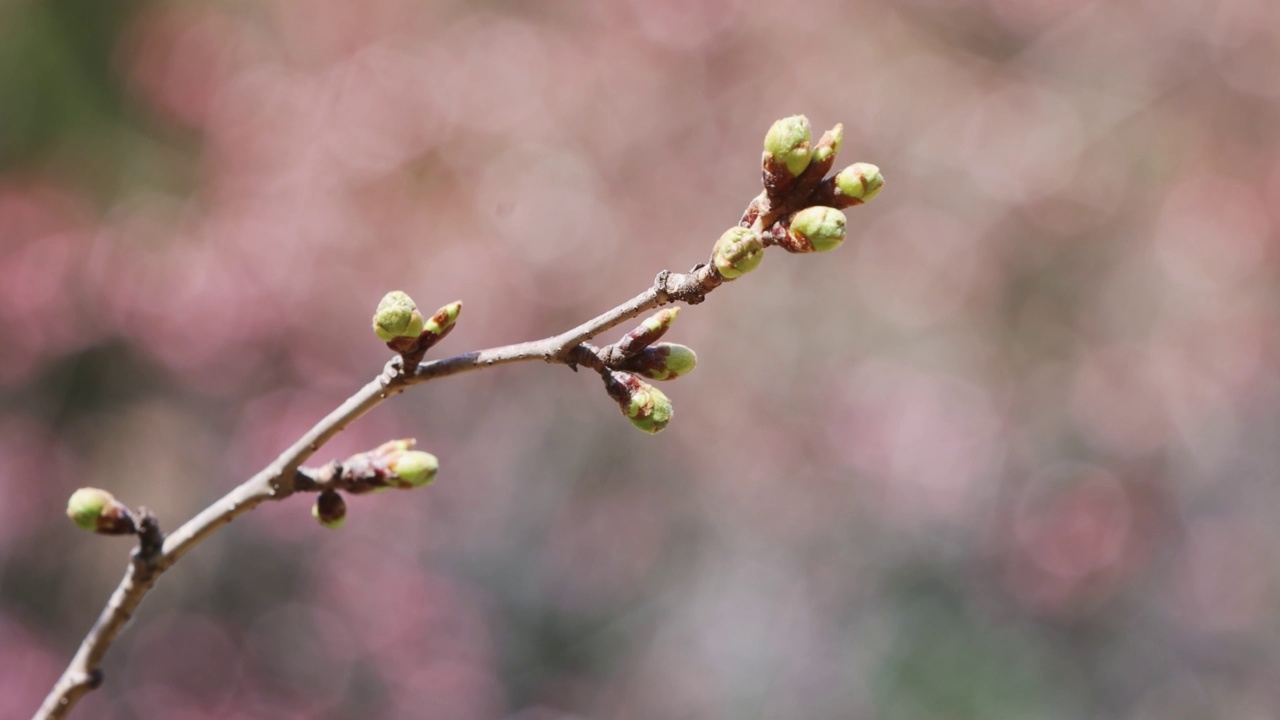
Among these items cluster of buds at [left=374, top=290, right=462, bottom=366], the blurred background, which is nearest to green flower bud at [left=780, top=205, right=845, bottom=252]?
cluster of buds at [left=374, top=290, right=462, bottom=366]

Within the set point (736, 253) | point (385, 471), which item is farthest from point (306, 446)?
point (736, 253)

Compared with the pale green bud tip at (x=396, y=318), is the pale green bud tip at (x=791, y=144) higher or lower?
higher

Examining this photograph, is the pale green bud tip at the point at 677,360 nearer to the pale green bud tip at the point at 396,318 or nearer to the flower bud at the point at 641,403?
the flower bud at the point at 641,403

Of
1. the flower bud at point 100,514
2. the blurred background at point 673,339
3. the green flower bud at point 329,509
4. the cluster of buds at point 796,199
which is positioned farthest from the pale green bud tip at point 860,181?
the blurred background at point 673,339

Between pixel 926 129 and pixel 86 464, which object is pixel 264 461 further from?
pixel 926 129

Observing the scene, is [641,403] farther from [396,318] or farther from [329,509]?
[329,509]

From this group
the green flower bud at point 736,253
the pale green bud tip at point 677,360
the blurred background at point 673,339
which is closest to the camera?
Answer: the green flower bud at point 736,253

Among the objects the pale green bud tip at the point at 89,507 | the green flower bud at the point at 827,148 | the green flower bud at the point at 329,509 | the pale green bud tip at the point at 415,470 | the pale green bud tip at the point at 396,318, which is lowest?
the pale green bud tip at the point at 89,507
